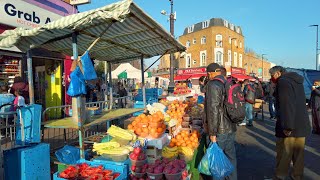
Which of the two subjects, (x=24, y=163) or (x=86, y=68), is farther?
(x=86, y=68)

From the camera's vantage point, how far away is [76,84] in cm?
433

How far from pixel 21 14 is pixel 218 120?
7956mm

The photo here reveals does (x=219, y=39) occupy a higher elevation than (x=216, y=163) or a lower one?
higher

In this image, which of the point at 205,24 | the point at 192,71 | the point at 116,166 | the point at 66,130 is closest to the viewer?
the point at 116,166

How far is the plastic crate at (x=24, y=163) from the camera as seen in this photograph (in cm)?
367

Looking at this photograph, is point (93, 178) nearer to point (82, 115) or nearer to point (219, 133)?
point (82, 115)

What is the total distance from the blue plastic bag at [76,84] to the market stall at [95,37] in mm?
148

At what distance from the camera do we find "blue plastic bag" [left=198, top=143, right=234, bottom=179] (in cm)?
421

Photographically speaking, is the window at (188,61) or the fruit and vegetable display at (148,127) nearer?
the fruit and vegetable display at (148,127)

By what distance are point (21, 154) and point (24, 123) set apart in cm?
63

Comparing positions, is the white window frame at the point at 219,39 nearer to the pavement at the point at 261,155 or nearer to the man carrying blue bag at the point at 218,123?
the pavement at the point at 261,155

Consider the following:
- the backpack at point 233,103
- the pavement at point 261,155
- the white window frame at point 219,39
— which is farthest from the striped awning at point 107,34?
the white window frame at point 219,39

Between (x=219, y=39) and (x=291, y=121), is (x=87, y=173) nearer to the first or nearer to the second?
(x=291, y=121)

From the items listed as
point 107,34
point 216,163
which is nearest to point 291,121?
point 216,163
